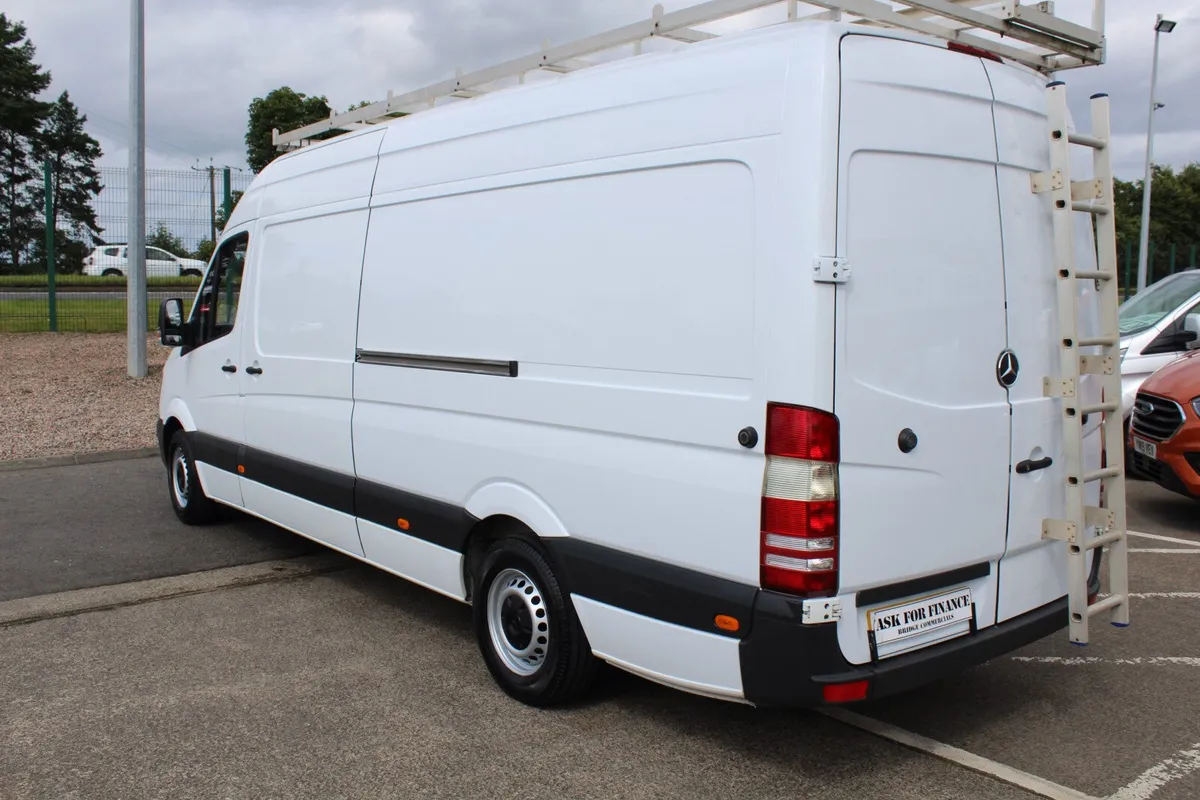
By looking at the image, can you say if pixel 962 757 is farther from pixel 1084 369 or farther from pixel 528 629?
pixel 528 629

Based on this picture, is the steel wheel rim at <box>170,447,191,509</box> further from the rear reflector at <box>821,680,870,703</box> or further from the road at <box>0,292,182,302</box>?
the road at <box>0,292,182,302</box>

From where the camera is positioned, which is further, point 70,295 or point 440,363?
point 70,295

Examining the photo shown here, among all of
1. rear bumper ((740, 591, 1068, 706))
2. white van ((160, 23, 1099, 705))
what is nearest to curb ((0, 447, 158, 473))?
white van ((160, 23, 1099, 705))

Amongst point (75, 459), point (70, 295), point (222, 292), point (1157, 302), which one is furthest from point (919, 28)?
point (70, 295)

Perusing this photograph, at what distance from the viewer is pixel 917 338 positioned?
133 inches

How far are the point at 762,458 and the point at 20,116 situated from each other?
5706 cm

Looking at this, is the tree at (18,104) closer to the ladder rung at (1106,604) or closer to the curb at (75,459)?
the curb at (75,459)

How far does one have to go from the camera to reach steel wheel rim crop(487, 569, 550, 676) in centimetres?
414

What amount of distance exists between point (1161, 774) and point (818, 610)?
147 centimetres

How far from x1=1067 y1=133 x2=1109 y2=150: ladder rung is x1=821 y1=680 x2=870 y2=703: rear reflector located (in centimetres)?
218

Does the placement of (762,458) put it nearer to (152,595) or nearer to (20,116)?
(152,595)

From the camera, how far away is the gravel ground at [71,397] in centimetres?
1000

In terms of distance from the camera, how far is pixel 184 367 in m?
6.99

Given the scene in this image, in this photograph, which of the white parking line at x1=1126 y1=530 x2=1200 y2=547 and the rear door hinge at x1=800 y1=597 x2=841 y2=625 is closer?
the rear door hinge at x1=800 y1=597 x2=841 y2=625
